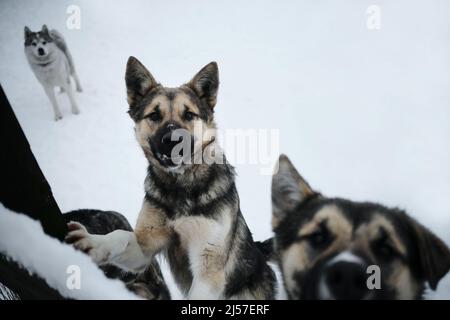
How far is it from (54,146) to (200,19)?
2833 millimetres

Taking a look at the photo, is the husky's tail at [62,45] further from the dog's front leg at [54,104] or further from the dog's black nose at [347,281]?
the dog's black nose at [347,281]

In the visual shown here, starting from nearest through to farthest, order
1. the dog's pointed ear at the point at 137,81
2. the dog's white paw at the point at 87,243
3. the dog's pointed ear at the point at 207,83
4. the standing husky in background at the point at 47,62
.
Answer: the dog's white paw at the point at 87,243, the dog's pointed ear at the point at 137,81, the dog's pointed ear at the point at 207,83, the standing husky in background at the point at 47,62

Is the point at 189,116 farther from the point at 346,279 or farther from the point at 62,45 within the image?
the point at 62,45

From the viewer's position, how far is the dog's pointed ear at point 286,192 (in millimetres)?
1909

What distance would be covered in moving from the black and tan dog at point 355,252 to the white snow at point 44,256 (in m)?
0.97

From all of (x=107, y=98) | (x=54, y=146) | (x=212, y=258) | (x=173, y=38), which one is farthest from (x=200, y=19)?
(x=212, y=258)

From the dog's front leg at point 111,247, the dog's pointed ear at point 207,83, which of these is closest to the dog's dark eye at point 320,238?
the dog's front leg at point 111,247

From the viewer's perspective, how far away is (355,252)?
155 cm

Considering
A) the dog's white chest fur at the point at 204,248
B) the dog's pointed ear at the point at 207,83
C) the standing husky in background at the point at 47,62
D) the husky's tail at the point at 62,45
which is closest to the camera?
the dog's white chest fur at the point at 204,248

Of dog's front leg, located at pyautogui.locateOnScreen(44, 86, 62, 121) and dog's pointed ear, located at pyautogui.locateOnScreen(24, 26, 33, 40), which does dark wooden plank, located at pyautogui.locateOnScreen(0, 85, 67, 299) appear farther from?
dog's pointed ear, located at pyautogui.locateOnScreen(24, 26, 33, 40)

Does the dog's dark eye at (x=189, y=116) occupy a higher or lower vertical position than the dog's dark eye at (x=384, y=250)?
higher

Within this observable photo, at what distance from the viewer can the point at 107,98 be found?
4.46 meters

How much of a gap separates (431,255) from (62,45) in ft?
19.2
